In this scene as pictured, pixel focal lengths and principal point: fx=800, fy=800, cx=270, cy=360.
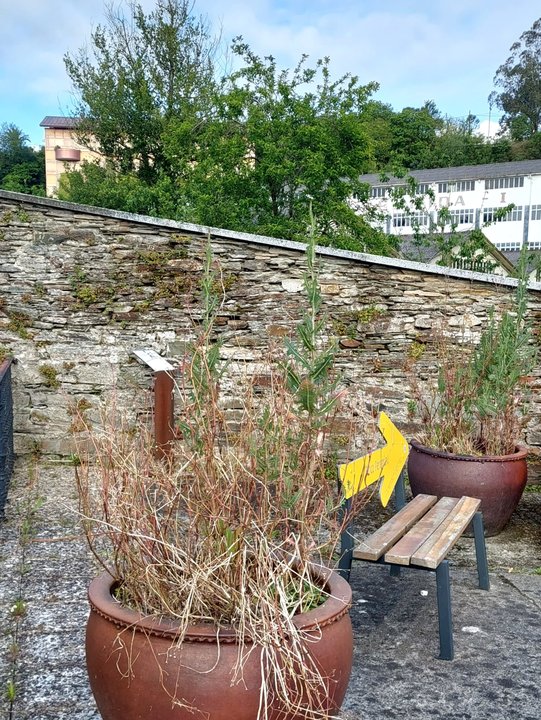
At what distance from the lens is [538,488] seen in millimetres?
6953

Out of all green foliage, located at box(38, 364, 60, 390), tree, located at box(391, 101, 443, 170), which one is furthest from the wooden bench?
tree, located at box(391, 101, 443, 170)

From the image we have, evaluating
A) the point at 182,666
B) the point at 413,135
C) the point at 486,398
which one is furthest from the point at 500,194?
the point at 182,666

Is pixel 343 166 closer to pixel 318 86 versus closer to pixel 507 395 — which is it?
pixel 318 86

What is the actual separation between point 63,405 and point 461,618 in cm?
448

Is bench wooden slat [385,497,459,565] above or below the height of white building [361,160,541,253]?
below

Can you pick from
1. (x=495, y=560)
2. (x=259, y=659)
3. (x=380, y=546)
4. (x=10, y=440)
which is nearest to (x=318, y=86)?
(x=10, y=440)

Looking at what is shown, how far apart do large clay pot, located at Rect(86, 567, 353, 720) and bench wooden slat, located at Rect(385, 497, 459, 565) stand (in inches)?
41.1

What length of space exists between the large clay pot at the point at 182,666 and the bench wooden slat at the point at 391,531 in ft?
3.46

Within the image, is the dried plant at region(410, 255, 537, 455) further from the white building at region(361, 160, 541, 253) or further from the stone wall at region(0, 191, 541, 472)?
the white building at region(361, 160, 541, 253)

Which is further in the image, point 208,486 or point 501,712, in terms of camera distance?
point 501,712

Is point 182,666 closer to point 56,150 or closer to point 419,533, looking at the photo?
point 419,533

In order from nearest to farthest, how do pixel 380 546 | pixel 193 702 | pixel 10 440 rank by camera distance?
pixel 193 702 → pixel 380 546 → pixel 10 440

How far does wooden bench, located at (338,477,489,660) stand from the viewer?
3.50 meters

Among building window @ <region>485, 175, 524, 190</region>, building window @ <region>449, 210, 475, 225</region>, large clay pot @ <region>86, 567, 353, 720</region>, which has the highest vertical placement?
building window @ <region>485, 175, 524, 190</region>
